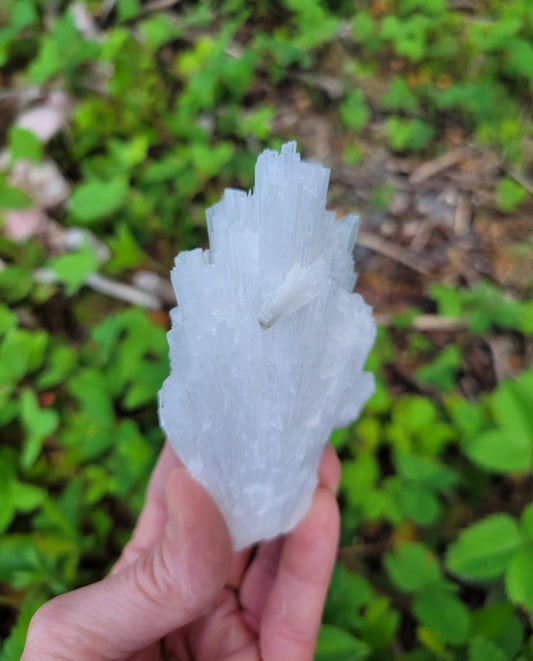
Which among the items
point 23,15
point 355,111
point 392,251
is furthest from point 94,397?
point 355,111

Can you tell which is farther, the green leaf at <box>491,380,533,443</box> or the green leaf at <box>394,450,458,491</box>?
the green leaf at <box>394,450,458,491</box>

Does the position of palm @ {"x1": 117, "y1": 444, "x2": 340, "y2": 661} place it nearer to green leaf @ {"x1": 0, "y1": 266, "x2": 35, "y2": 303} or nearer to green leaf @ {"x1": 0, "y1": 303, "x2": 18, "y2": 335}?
green leaf @ {"x1": 0, "y1": 303, "x2": 18, "y2": 335}

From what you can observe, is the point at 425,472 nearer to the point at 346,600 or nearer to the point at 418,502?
the point at 418,502

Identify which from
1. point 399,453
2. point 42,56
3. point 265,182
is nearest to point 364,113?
point 42,56

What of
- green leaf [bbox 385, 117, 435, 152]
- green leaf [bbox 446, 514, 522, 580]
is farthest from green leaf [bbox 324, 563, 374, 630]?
green leaf [bbox 385, 117, 435, 152]

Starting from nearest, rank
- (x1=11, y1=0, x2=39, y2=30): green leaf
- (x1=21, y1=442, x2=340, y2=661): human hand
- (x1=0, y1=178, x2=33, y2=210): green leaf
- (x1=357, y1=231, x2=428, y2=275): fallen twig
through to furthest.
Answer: (x1=21, y1=442, x2=340, y2=661): human hand < (x1=0, y1=178, x2=33, y2=210): green leaf < (x1=11, y1=0, x2=39, y2=30): green leaf < (x1=357, y1=231, x2=428, y2=275): fallen twig

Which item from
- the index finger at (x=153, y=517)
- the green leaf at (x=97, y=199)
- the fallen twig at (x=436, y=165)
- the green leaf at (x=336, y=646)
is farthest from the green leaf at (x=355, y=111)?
the green leaf at (x=336, y=646)

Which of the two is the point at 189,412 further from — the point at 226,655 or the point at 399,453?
the point at 399,453
